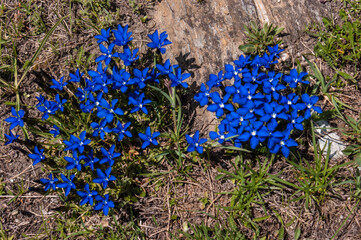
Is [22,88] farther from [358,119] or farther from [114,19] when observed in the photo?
[358,119]

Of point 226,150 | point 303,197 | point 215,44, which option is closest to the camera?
point 303,197

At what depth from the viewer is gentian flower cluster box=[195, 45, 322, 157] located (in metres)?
3.26

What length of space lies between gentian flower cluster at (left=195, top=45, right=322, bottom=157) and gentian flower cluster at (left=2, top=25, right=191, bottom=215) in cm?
49

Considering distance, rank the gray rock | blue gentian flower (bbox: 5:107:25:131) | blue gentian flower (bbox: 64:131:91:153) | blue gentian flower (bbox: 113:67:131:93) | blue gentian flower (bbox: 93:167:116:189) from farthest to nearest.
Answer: the gray rock < blue gentian flower (bbox: 5:107:25:131) < blue gentian flower (bbox: 113:67:131:93) < blue gentian flower (bbox: 64:131:91:153) < blue gentian flower (bbox: 93:167:116:189)

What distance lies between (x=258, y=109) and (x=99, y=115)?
1.65 meters

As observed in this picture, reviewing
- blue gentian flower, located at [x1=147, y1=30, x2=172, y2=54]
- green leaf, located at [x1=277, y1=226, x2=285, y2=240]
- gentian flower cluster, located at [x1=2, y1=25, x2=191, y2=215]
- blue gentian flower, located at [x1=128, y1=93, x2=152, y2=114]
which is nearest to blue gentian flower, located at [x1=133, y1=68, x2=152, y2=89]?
gentian flower cluster, located at [x1=2, y1=25, x2=191, y2=215]

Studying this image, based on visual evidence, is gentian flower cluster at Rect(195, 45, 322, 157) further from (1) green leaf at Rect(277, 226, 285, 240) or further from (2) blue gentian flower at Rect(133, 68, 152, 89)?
(1) green leaf at Rect(277, 226, 285, 240)

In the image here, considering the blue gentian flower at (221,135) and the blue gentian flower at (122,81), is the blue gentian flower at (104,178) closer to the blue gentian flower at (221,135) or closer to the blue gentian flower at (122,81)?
the blue gentian flower at (122,81)

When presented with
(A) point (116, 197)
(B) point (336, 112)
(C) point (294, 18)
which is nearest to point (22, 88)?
(A) point (116, 197)

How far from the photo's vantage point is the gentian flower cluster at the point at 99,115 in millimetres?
3318

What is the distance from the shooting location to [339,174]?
354cm

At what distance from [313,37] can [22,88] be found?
372 cm

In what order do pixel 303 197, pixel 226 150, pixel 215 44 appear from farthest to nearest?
pixel 215 44 → pixel 226 150 → pixel 303 197

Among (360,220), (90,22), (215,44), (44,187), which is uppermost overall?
(215,44)
